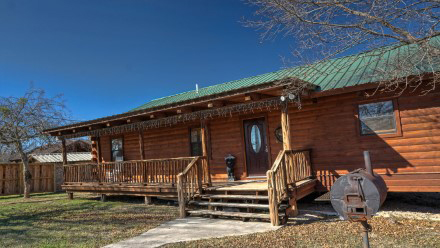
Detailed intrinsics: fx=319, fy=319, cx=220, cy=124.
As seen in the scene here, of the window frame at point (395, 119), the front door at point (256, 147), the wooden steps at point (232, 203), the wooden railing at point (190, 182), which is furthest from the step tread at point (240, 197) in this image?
the window frame at point (395, 119)

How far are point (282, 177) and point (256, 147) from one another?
142 inches

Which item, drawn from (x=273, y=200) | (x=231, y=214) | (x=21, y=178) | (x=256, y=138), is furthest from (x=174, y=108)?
(x=21, y=178)

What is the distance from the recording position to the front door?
1069cm

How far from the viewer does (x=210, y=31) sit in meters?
17.2

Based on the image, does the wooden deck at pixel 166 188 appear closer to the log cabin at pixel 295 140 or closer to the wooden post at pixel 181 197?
the log cabin at pixel 295 140

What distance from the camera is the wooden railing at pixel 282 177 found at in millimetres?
6914

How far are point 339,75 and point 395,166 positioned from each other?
2.91m

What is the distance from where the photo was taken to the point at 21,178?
18.9 meters

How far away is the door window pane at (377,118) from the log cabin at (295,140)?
0.02m

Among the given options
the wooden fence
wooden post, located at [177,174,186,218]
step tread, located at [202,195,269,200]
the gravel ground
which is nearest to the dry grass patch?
the gravel ground

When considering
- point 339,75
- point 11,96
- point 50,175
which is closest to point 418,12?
point 339,75

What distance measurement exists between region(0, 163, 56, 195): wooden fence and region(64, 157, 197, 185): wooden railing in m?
7.13

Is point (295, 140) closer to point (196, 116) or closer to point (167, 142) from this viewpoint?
point (196, 116)

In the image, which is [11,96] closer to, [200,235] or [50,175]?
[50,175]
